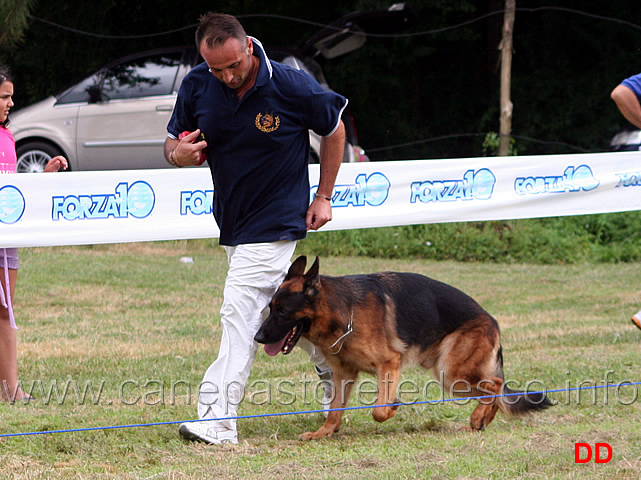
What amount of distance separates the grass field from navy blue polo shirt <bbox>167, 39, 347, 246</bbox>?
44.4 inches

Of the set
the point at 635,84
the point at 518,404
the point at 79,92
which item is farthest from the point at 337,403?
the point at 79,92

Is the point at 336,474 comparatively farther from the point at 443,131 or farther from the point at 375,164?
the point at 443,131

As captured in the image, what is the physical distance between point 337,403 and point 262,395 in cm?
88

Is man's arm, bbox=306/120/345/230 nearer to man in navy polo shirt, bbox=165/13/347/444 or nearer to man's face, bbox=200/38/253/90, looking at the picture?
man in navy polo shirt, bbox=165/13/347/444

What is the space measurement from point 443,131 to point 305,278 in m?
14.3

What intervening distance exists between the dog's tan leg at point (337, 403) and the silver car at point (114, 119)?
7.12m

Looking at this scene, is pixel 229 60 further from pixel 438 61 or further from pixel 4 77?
pixel 438 61

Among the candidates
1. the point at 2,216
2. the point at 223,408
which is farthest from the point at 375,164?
the point at 223,408

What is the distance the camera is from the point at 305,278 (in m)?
4.14

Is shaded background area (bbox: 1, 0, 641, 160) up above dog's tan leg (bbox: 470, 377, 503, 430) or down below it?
above

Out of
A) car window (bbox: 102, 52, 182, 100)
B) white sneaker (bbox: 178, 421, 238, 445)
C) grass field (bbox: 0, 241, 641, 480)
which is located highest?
car window (bbox: 102, 52, 182, 100)

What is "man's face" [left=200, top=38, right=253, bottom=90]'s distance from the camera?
375cm

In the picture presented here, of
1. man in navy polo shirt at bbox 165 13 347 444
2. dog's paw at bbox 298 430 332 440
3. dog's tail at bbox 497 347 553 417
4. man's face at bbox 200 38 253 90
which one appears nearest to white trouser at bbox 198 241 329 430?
man in navy polo shirt at bbox 165 13 347 444

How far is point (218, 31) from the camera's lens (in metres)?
3.76
